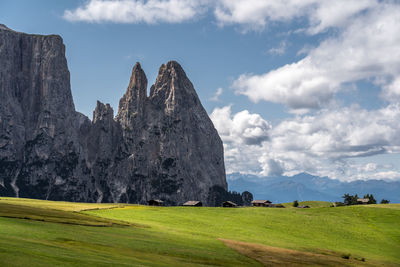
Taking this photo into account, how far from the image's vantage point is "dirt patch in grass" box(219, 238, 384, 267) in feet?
170

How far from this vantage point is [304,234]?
86688 millimetres

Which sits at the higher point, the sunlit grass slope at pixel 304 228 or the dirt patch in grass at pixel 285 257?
the sunlit grass slope at pixel 304 228

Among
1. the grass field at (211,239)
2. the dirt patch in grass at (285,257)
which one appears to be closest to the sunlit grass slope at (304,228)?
the grass field at (211,239)

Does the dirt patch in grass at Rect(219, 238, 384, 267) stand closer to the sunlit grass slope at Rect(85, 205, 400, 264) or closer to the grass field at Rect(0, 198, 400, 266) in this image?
the grass field at Rect(0, 198, 400, 266)

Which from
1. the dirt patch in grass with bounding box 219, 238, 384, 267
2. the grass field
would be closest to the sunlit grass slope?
the grass field

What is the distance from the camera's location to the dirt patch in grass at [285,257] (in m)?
51.9

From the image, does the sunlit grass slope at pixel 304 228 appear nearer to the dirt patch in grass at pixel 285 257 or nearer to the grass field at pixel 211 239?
the grass field at pixel 211 239

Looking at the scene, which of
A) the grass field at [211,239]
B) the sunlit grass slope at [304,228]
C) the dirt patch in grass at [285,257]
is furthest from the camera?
the sunlit grass slope at [304,228]

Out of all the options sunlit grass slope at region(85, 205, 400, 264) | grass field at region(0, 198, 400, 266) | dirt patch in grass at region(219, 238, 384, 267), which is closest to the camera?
grass field at region(0, 198, 400, 266)

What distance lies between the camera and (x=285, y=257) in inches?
2157

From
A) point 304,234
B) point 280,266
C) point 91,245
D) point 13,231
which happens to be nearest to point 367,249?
point 304,234

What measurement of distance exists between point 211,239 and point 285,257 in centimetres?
1459

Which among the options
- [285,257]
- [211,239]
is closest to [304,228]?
[211,239]

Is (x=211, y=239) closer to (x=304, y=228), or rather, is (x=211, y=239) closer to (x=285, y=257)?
(x=285, y=257)
